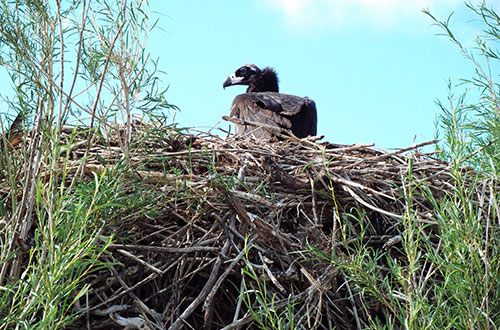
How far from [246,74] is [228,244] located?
20.3ft

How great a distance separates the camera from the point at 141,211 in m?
3.44

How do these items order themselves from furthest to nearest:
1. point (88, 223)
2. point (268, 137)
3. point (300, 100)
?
point (300, 100) → point (268, 137) → point (88, 223)

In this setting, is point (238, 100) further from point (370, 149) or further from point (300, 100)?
point (370, 149)

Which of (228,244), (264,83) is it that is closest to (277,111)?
(264,83)

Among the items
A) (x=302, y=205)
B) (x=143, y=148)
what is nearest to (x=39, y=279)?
(x=143, y=148)

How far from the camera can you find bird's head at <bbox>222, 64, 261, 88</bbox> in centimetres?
974

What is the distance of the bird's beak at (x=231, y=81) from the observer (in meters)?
9.74

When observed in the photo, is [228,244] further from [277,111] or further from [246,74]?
[246,74]

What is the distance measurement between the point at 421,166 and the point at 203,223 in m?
1.76

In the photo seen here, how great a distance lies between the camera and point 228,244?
383 centimetres

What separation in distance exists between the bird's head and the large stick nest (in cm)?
538

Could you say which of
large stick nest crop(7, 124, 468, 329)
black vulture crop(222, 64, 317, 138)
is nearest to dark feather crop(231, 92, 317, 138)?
black vulture crop(222, 64, 317, 138)

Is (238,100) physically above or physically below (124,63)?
above

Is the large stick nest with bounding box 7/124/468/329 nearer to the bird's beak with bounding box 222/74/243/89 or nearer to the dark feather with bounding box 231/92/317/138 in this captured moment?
the dark feather with bounding box 231/92/317/138
